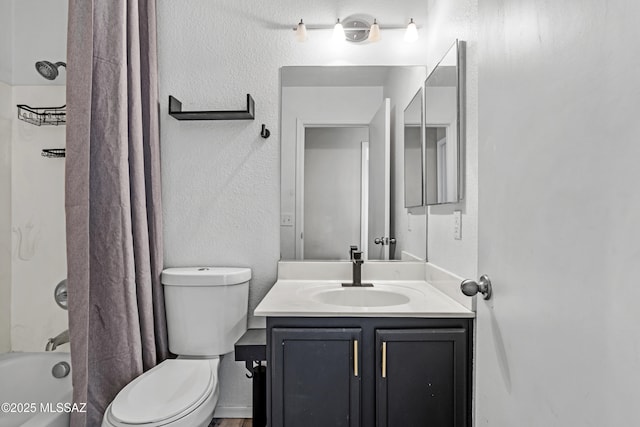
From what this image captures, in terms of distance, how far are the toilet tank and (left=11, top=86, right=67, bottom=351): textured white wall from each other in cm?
72

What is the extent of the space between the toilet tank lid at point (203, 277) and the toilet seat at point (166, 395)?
358 mm

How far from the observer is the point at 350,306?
1.74 metres

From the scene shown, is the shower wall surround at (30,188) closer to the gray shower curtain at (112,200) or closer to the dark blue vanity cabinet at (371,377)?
the gray shower curtain at (112,200)

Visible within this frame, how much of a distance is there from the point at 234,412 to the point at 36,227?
144 cm

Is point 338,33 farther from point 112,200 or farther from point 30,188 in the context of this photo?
point 30,188

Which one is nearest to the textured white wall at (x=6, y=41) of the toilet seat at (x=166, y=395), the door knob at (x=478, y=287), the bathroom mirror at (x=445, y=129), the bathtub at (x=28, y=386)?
the bathtub at (x=28, y=386)

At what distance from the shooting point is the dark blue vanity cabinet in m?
1.38

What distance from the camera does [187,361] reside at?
1.79m

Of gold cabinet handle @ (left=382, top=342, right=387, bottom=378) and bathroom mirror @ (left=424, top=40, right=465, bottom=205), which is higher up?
bathroom mirror @ (left=424, top=40, right=465, bottom=205)

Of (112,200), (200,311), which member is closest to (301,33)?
(112,200)

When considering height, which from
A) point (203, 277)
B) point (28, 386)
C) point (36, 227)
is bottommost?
point (28, 386)

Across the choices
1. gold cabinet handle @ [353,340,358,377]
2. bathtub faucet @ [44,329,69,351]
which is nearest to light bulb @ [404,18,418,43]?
gold cabinet handle @ [353,340,358,377]

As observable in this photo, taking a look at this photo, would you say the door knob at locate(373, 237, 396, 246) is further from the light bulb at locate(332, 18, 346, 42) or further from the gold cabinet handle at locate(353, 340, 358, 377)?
the light bulb at locate(332, 18, 346, 42)

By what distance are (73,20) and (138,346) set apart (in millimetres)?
1349
